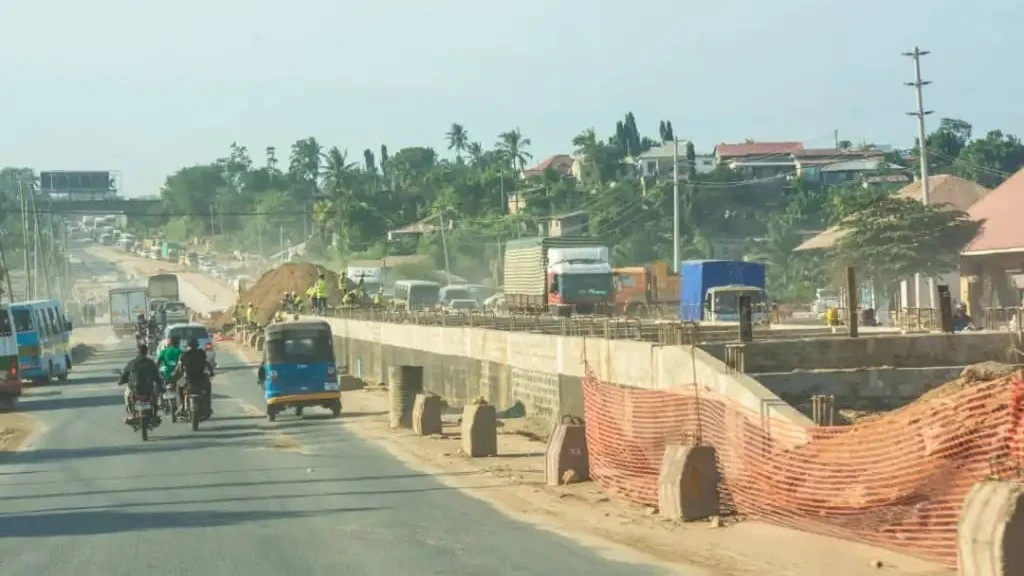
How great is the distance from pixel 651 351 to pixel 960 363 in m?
5.48

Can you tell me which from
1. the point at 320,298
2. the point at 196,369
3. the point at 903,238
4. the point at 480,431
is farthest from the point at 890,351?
the point at 320,298

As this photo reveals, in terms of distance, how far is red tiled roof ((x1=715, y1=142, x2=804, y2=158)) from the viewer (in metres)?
147

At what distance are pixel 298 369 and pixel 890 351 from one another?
13.4 m

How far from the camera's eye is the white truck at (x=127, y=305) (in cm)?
9694

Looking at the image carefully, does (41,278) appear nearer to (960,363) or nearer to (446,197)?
(446,197)

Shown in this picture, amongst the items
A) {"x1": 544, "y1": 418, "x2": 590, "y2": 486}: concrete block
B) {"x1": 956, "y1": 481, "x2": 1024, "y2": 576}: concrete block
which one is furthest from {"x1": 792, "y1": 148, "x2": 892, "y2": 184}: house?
{"x1": 956, "y1": 481, "x2": 1024, "y2": 576}: concrete block

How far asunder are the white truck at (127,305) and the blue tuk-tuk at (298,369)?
63.7 meters

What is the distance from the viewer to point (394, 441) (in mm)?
27406

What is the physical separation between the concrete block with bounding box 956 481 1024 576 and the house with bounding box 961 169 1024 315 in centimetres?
3536

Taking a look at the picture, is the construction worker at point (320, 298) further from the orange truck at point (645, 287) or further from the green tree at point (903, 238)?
the green tree at point (903, 238)

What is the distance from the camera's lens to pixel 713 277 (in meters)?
50.0

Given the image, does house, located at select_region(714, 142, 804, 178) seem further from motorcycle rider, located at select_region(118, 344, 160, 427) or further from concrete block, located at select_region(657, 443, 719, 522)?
concrete block, located at select_region(657, 443, 719, 522)

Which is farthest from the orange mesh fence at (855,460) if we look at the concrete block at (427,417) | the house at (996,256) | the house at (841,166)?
the house at (841,166)

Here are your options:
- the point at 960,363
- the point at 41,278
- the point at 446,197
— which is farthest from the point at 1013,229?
the point at 41,278
